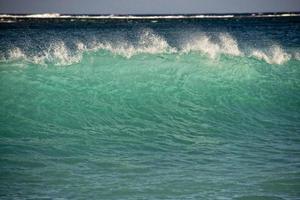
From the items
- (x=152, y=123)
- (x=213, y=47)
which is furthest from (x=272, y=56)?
(x=152, y=123)

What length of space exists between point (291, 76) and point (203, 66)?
209cm

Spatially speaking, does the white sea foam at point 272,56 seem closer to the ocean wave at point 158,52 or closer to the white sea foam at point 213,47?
the ocean wave at point 158,52

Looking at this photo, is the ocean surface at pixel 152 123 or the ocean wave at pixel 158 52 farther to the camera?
the ocean wave at pixel 158 52

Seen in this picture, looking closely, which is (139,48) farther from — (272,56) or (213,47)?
(272,56)

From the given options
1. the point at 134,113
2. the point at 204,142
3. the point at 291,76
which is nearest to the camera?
the point at 204,142

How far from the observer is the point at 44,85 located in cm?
925

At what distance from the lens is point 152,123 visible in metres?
7.33

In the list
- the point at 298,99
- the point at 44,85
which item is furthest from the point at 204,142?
the point at 44,85

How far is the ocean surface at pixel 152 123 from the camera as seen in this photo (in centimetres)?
456

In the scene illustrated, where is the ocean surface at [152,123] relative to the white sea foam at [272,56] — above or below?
below

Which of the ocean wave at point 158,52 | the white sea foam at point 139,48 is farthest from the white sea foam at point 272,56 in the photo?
the white sea foam at point 139,48

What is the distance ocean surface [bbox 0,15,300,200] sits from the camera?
4559 mm

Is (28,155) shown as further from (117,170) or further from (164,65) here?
(164,65)

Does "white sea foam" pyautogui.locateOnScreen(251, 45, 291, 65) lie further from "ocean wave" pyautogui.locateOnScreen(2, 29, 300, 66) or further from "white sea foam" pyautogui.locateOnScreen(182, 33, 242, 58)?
"white sea foam" pyautogui.locateOnScreen(182, 33, 242, 58)
